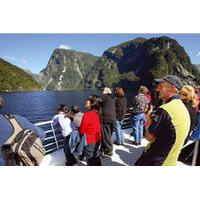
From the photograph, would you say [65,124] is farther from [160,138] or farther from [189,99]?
[160,138]

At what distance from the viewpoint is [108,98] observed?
5.12m

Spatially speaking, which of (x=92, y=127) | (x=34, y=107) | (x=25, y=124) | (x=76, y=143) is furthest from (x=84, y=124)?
(x=34, y=107)

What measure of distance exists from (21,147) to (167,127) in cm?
119

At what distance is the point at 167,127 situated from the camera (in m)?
Result: 2.53

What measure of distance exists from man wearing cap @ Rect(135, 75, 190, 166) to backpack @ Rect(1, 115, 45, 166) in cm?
95

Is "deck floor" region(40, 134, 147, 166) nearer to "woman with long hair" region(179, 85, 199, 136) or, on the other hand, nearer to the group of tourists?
the group of tourists

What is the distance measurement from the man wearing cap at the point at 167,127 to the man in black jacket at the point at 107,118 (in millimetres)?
2336

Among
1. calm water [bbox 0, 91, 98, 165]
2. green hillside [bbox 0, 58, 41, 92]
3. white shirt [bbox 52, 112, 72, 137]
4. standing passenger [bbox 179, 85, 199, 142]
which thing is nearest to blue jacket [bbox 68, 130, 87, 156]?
white shirt [bbox 52, 112, 72, 137]

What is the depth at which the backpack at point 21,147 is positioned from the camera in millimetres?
2043
